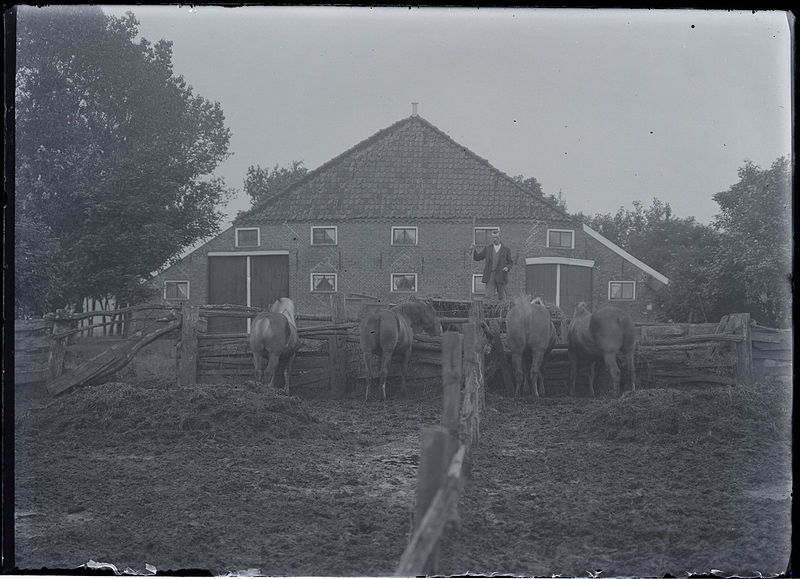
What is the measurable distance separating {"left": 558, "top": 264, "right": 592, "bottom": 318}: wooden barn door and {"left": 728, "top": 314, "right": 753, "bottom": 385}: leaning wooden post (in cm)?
159

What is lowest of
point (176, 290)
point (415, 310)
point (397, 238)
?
point (415, 310)

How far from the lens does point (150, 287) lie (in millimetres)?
7602

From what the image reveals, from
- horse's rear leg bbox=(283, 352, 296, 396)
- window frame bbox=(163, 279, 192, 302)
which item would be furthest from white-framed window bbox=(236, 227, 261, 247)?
horse's rear leg bbox=(283, 352, 296, 396)

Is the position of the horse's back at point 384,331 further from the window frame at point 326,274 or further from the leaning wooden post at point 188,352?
the leaning wooden post at point 188,352

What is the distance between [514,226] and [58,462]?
5.22 metres

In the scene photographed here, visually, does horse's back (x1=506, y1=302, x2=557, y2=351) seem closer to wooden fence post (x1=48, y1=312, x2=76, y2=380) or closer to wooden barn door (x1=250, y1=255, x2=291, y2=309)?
wooden barn door (x1=250, y1=255, x2=291, y2=309)

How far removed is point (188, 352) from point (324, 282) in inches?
88.1

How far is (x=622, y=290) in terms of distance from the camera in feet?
26.9

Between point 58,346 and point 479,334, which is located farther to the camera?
point 479,334

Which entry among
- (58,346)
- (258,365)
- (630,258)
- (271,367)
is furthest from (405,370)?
(58,346)

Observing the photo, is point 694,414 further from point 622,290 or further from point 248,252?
point 248,252

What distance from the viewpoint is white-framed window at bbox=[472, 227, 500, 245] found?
8273mm

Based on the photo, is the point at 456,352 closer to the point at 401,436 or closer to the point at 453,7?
the point at 453,7

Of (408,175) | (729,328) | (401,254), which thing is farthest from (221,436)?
(729,328)
